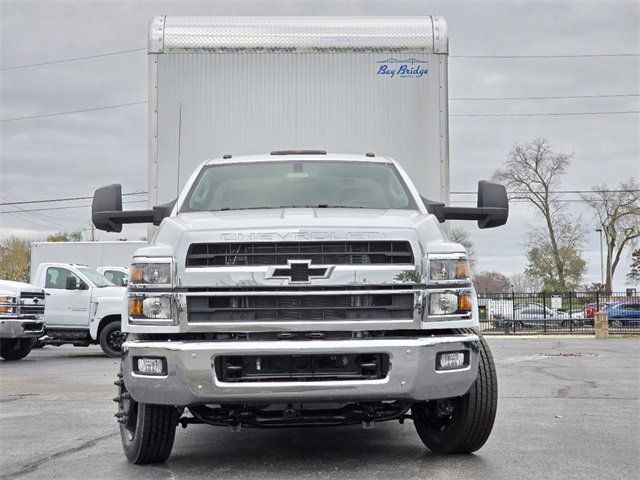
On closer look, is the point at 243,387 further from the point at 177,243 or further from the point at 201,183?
the point at 201,183

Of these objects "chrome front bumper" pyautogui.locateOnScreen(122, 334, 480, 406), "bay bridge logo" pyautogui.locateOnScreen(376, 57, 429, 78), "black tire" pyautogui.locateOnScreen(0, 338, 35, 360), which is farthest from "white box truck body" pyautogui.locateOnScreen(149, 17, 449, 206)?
"black tire" pyautogui.locateOnScreen(0, 338, 35, 360)

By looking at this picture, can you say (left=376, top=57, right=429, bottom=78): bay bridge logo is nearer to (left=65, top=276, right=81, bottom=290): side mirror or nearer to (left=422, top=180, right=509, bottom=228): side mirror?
(left=422, top=180, right=509, bottom=228): side mirror

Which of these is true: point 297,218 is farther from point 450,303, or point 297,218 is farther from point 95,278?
point 95,278

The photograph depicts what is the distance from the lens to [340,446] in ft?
20.5

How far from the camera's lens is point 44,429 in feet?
24.2

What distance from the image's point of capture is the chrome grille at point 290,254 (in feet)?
16.8

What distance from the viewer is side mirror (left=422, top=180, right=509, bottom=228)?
634 cm

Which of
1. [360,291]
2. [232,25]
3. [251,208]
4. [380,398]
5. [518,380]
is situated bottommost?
[518,380]

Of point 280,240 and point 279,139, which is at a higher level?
point 279,139

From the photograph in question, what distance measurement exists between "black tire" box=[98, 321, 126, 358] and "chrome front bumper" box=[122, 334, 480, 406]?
12440 mm

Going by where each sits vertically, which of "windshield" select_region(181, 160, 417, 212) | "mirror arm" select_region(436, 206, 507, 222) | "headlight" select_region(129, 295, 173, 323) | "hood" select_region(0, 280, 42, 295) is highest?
"windshield" select_region(181, 160, 417, 212)

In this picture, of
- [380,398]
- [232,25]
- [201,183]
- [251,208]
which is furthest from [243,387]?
[232,25]

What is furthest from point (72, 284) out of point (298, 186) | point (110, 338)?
point (298, 186)

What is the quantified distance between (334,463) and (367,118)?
3.57 m
